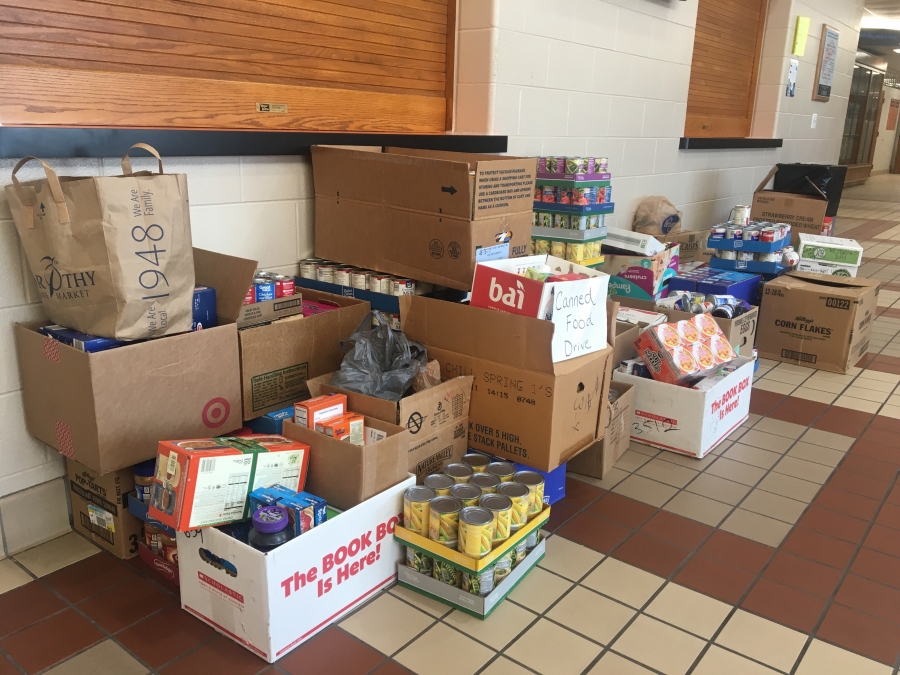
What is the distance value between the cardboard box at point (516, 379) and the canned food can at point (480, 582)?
53 centimetres

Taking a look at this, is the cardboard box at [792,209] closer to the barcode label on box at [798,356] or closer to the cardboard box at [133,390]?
the barcode label on box at [798,356]

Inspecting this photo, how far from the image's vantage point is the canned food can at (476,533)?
1.88 m

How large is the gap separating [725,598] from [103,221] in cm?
198

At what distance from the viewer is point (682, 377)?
9.66ft

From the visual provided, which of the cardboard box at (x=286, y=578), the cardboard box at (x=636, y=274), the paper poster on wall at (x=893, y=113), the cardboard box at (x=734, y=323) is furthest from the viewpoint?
the paper poster on wall at (x=893, y=113)

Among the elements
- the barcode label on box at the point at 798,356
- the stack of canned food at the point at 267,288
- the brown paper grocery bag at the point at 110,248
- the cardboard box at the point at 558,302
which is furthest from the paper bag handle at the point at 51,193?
the barcode label on box at the point at 798,356

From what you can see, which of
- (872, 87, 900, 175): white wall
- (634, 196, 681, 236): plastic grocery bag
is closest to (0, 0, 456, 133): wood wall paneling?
(634, 196, 681, 236): plastic grocery bag

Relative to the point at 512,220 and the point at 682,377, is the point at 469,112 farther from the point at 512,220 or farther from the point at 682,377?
the point at 682,377

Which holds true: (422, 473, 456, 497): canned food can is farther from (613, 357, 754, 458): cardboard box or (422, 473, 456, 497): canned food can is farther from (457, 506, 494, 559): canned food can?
(613, 357, 754, 458): cardboard box

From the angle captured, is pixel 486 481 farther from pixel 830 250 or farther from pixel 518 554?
pixel 830 250

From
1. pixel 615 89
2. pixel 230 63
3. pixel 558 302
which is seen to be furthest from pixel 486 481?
pixel 615 89

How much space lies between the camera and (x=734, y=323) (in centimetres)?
354

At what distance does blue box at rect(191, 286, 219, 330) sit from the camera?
2.17 m

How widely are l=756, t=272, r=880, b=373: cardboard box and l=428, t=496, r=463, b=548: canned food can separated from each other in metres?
2.92
